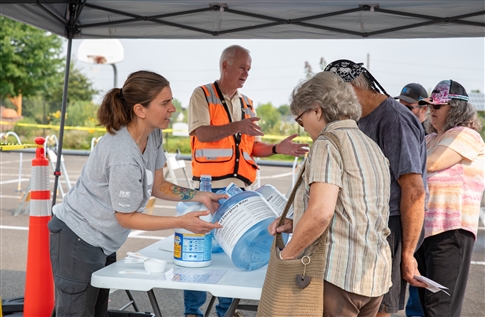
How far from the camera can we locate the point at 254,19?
175 inches

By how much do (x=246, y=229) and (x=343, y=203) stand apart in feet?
1.70

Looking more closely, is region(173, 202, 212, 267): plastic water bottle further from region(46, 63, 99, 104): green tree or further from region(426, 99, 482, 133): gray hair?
region(46, 63, 99, 104): green tree

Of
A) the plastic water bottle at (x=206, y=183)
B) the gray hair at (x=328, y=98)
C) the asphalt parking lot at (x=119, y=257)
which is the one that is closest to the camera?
the gray hair at (x=328, y=98)

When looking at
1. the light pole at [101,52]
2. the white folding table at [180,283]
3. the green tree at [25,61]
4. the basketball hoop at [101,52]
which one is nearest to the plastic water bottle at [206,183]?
the white folding table at [180,283]

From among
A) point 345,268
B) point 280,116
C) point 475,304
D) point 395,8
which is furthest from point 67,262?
point 280,116

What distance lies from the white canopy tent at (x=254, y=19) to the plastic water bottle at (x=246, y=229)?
1999mm

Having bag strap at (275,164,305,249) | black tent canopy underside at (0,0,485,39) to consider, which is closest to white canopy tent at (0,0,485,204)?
black tent canopy underside at (0,0,485,39)

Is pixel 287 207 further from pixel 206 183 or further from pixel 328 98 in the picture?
pixel 206 183

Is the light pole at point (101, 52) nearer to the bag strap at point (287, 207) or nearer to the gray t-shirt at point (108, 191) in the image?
the gray t-shirt at point (108, 191)

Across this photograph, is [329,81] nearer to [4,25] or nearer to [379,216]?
[379,216]

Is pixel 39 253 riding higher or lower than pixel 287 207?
lower

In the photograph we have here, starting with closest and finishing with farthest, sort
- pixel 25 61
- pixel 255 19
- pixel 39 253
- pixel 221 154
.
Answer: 1. pixel 39 253
2. pixel 221 154
3. pixel 255 19
4. pixel 25 61

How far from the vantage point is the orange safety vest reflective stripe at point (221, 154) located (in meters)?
3.91

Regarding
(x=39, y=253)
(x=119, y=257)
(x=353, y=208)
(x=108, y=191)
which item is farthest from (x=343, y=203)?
(x=119, y=257)
